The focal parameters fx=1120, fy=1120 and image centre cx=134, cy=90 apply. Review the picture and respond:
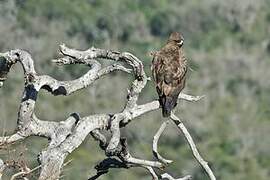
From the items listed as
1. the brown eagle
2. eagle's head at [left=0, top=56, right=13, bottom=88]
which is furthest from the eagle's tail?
eagle's head at [left=0, top=56, right=13, bottom=88]

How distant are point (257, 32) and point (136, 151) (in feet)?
93.0

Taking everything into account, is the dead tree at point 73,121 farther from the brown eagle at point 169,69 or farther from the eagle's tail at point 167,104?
the brown eagle at point 169,69

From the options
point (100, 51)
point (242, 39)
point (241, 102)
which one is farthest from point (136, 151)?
point (242, 39)

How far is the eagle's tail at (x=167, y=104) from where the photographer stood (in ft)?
21.2

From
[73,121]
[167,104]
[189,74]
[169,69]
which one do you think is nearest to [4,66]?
[73,121]

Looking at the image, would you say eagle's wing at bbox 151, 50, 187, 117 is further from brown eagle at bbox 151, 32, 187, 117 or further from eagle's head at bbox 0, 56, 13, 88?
eagle's head at bbox 0, 56, 13, 88

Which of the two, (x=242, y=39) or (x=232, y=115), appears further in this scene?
(x=242, y=39)

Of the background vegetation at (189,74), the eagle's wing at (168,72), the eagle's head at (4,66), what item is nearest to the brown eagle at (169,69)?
the eagle's wing at (168,72)

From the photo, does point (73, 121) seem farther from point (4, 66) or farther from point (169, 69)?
point (169, 69)

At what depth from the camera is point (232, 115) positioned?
1476 inches

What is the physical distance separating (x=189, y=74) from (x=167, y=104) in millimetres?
12022

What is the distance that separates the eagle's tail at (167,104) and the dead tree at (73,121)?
0.24 meters

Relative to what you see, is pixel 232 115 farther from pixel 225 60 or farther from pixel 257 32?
pixel 257 32

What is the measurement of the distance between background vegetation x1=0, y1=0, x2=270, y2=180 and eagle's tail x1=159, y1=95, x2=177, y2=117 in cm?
1050
